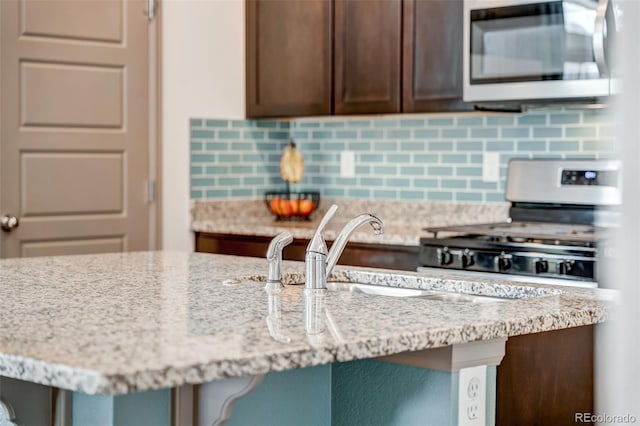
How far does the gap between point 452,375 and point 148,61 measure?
3.25 meters

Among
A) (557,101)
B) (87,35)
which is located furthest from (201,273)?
(87,35)

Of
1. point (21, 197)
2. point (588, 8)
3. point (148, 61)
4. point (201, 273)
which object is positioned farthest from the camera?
point (148, 61)

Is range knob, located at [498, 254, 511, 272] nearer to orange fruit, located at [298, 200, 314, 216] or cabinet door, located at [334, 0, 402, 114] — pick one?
cabinet door, located at [334, 0, 402, 114]

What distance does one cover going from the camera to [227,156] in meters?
4.93

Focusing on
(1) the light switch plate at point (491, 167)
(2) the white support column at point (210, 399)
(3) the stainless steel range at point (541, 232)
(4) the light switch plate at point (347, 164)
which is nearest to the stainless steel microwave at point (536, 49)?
(3) the stainless steel range at point (541, 232)

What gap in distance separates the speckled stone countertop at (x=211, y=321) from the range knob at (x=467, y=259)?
1146mm

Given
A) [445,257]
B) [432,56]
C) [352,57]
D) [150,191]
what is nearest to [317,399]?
[445,257]

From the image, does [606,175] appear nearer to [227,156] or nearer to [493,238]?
[493,238]

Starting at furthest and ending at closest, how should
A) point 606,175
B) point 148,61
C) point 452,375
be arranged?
1. point 148,61
2. point 606,175
3. point 452,375

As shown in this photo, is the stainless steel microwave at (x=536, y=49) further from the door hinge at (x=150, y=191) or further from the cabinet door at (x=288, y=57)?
the door hinge at (x=150, y=191)

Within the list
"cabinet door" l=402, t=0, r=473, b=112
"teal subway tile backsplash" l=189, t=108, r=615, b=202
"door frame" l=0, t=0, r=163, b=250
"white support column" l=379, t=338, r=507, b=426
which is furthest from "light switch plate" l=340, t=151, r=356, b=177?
"white support column" l=379, t=338, r=507, b=426

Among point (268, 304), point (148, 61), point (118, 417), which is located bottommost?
point (118, 417)

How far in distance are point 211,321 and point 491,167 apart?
9.45 ft

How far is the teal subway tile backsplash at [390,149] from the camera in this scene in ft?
13.6
